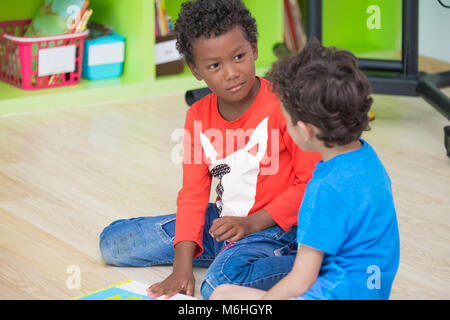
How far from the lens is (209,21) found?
3.86 feet

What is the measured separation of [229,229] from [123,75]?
150 centimetres

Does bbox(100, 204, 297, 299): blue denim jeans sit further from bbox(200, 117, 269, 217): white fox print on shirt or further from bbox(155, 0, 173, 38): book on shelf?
bbox(155, 0, 173, 38): book on shelf

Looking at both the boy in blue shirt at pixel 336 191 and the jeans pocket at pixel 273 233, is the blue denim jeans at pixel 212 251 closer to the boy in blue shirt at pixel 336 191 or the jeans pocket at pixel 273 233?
the jeans pocket at pixel 273 233

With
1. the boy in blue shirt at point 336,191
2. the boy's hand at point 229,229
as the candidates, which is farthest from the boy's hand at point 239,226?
the boy in blue shirt at point 336,191

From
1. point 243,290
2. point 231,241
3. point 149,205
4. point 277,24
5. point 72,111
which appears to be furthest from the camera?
point 277,24

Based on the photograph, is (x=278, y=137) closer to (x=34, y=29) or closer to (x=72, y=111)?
(x=72, y=111)

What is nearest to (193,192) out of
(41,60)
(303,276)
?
(303,276)

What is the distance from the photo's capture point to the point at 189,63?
4.14 ft

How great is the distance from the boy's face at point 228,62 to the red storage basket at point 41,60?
1295mm

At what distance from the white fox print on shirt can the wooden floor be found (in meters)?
0.17

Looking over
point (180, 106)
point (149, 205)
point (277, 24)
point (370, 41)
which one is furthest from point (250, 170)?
point (370, 41)

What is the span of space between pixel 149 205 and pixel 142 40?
3.15ft

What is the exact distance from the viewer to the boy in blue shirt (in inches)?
36.6

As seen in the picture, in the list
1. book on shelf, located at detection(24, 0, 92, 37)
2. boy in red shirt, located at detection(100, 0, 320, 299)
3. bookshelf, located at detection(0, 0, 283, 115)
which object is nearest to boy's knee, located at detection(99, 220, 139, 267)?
boy in red shirt, located at detection(100, 0, 320, 299)
